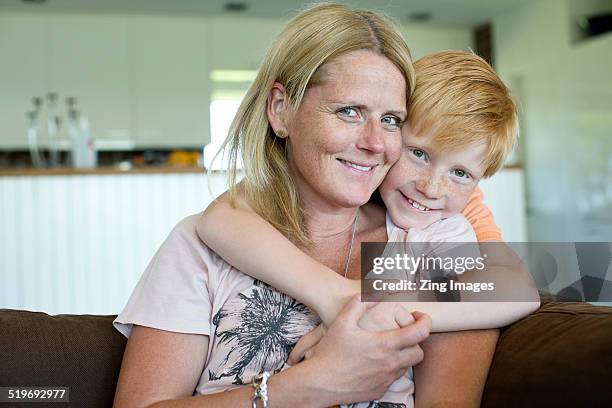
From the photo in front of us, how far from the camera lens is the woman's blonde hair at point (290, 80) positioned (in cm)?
126

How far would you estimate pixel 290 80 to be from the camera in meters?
1.30

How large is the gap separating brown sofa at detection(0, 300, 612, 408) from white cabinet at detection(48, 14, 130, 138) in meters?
4.95

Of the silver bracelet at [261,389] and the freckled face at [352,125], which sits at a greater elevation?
the freckled face at [352,125]

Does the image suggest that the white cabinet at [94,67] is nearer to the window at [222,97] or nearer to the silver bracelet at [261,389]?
the window at [222,97]

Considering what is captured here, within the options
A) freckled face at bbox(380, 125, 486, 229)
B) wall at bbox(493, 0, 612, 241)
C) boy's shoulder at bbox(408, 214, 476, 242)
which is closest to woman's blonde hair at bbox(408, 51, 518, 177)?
freckled face at bbox(380, 125, 486, 229)

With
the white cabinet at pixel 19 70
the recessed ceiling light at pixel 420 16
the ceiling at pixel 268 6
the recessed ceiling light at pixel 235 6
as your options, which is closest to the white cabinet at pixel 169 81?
the ceiling at pixel 268 6

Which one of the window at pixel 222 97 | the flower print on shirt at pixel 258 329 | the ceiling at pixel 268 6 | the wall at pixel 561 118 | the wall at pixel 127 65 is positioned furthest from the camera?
the window at pixel 222 97

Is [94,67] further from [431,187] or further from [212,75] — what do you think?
[431,187]

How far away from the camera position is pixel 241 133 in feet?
4.64

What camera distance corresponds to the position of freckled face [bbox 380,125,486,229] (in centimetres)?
130

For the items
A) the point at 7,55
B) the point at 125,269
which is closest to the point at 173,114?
the point at 7,55

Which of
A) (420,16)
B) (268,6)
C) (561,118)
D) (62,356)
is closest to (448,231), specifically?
(62,356)

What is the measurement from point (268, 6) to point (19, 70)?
7.22ft

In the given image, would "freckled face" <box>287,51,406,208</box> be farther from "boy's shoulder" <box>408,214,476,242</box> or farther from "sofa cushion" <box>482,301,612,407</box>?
"sofa cushion" <box>482,301,612,407</box>
